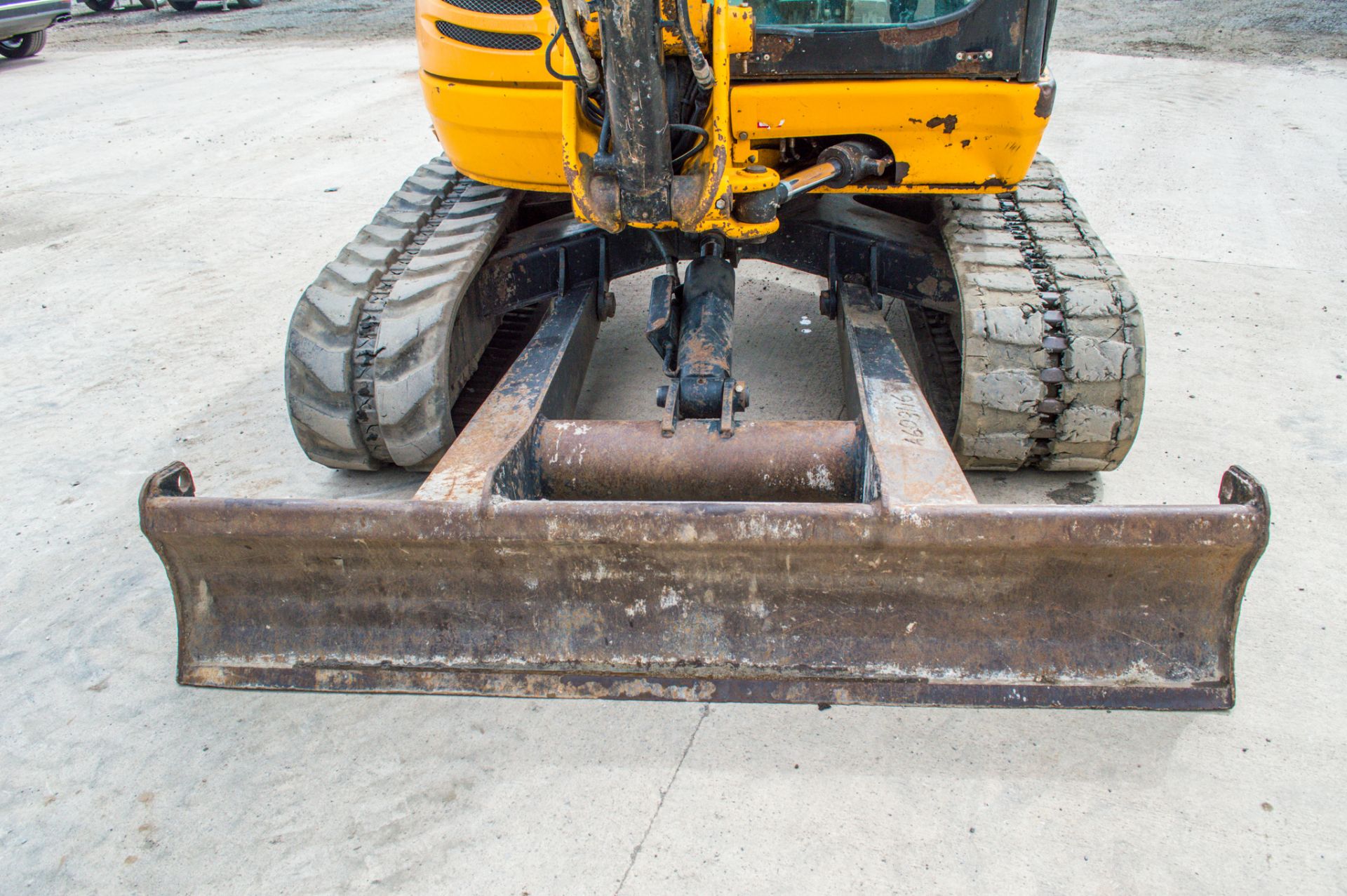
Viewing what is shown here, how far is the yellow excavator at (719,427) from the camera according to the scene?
8.19ft

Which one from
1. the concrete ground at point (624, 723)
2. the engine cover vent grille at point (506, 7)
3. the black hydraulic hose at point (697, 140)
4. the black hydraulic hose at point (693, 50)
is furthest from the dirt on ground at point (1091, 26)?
the black hydraulic hose at point (693, 50)

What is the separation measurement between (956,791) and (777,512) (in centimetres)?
81

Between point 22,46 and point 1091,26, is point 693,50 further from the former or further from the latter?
point 22,46

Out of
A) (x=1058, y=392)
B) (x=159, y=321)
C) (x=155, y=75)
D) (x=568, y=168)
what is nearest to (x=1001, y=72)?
(x=1058, y=392)

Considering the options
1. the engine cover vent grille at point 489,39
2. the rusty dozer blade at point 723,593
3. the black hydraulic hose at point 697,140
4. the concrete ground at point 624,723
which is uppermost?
the engine cover vent grille at point 489,39

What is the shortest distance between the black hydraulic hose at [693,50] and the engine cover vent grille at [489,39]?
0.68 metres

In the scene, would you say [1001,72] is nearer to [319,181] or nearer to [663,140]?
[663,140]

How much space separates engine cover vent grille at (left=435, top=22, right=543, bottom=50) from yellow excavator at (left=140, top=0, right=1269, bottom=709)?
11 mm

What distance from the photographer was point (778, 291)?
5527 mm

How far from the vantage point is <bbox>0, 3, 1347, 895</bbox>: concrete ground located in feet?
7.73

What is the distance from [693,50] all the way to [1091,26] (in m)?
11.7

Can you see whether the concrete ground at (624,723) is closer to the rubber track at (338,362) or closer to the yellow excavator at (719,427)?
the yellow excavator at (719,427)

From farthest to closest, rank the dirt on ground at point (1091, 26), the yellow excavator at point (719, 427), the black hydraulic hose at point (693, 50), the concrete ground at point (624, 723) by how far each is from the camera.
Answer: the dirt on ground at point (1091, 26) → the black hydraulic hose at point (693, 50) → the yellow excavator at point (719, 427) → the concrete ground at point (624, 723)

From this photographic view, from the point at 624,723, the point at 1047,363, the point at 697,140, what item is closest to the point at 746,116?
the point at 697,140
